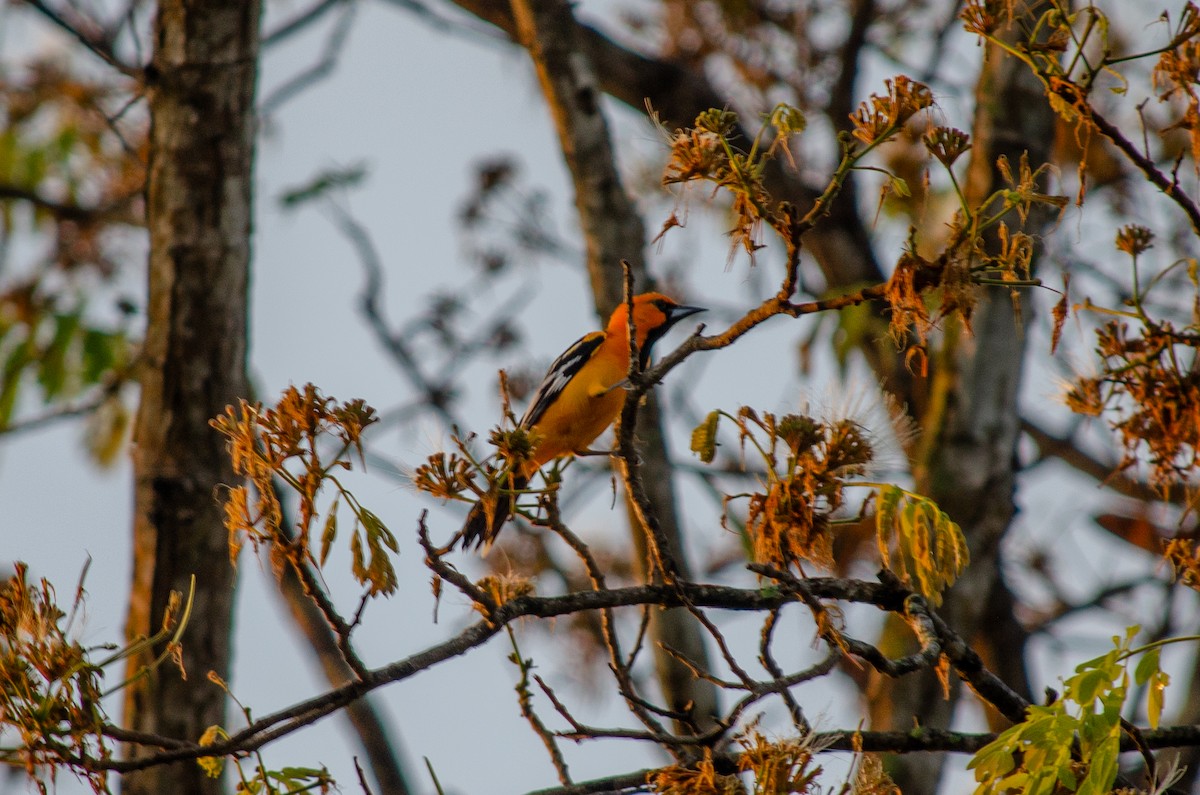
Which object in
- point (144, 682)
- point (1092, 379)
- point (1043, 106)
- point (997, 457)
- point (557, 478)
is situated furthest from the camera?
point (1043, 106)

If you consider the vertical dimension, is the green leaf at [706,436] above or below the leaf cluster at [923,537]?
above

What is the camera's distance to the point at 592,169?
624 cm

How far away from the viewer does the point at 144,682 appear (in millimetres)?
4605

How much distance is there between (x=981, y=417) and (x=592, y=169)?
251cm

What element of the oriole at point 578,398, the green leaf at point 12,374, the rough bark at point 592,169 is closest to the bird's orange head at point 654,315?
the rough bark at point 592,169

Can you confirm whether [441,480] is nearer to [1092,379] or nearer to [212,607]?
[1092,379]

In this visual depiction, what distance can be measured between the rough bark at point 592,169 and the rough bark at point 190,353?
1.75 metres

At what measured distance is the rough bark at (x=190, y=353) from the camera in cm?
462

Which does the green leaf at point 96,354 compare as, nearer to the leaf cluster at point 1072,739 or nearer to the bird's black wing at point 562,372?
the bird's black wing at point 562,372

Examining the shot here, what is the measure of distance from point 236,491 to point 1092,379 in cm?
206

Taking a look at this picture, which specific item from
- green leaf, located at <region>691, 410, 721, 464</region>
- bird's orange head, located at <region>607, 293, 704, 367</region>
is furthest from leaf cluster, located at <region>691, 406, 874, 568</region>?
bird's orange head, located at <region>607, 293, 704, 367</region>

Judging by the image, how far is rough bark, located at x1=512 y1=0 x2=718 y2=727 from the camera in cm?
593

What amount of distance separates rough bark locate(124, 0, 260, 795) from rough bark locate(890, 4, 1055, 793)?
3446mm

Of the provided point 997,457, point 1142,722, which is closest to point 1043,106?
point 997,457
